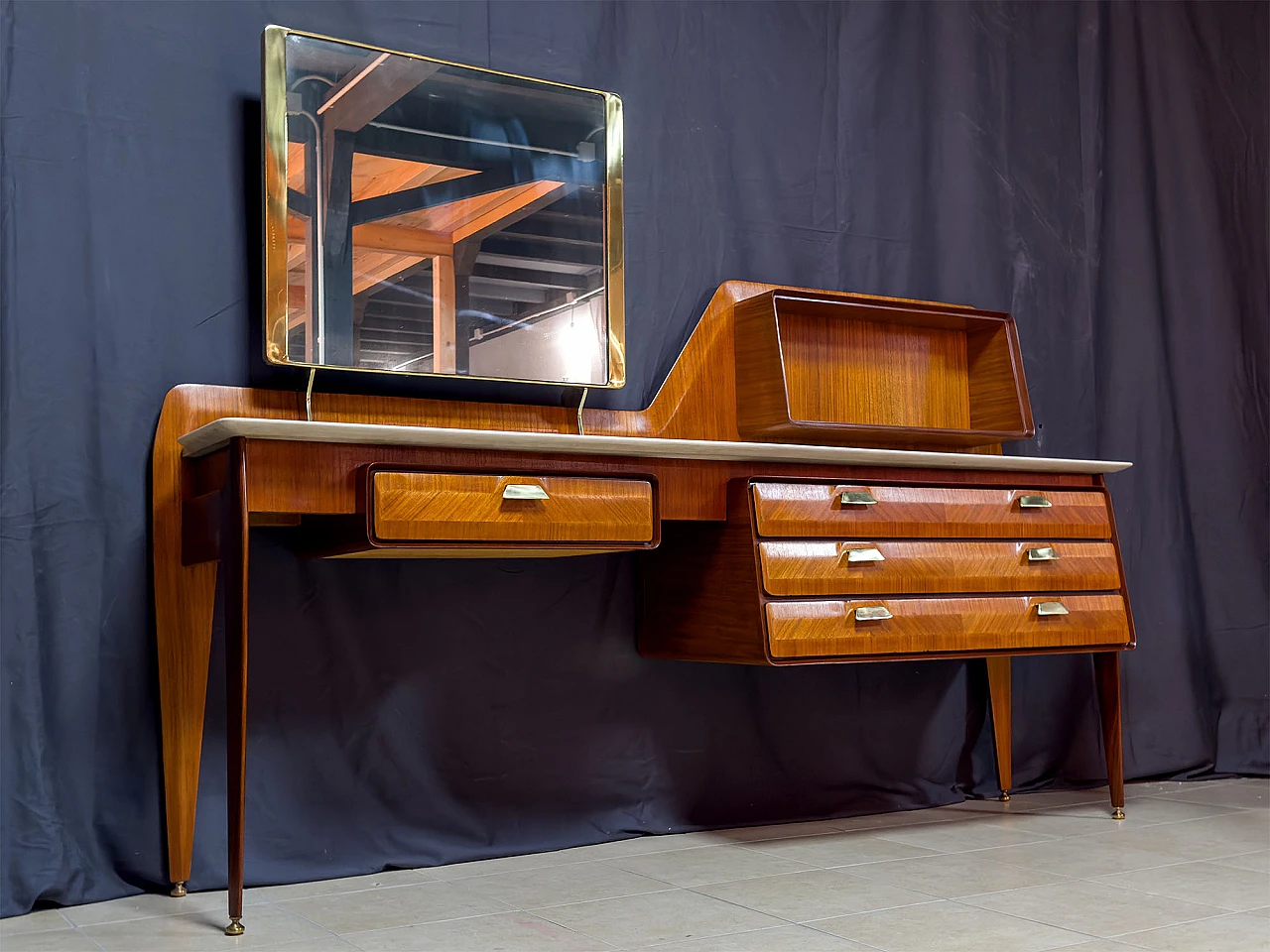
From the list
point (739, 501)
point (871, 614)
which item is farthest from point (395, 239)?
point (871, 614)

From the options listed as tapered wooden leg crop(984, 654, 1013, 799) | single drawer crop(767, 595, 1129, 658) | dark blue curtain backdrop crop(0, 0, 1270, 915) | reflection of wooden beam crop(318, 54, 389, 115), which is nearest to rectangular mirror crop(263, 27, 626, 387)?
reflection of wooden beam crop(318, 54, 389, 115)

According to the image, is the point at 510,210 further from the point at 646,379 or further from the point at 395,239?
the point at 646,379

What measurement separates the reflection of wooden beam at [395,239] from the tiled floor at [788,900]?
118 centimetres

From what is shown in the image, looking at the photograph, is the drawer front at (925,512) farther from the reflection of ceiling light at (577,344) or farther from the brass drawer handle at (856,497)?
the reflection of ceiling light at (577,344)

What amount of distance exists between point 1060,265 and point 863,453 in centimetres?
129

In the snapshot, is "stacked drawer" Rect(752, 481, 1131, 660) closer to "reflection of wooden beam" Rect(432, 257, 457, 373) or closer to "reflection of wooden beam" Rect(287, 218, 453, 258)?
"reflection of wooden beam" Rect(432, 257, 457, 373)

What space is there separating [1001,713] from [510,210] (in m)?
1.69

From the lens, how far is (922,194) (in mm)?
3254

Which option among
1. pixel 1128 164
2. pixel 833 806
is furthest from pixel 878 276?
pixel 833 806

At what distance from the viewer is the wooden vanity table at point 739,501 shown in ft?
6.69

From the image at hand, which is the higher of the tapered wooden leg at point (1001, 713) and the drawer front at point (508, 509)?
the drawer front at point (508, 509)

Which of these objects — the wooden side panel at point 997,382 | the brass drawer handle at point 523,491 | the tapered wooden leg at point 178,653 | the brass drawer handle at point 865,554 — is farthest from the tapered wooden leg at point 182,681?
the wooden side panel at point 997,382

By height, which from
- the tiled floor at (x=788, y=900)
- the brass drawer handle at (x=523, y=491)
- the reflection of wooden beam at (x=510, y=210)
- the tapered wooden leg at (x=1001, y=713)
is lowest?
the tiled floor at (x=788, y=900)

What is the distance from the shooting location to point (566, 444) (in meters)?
2.17
